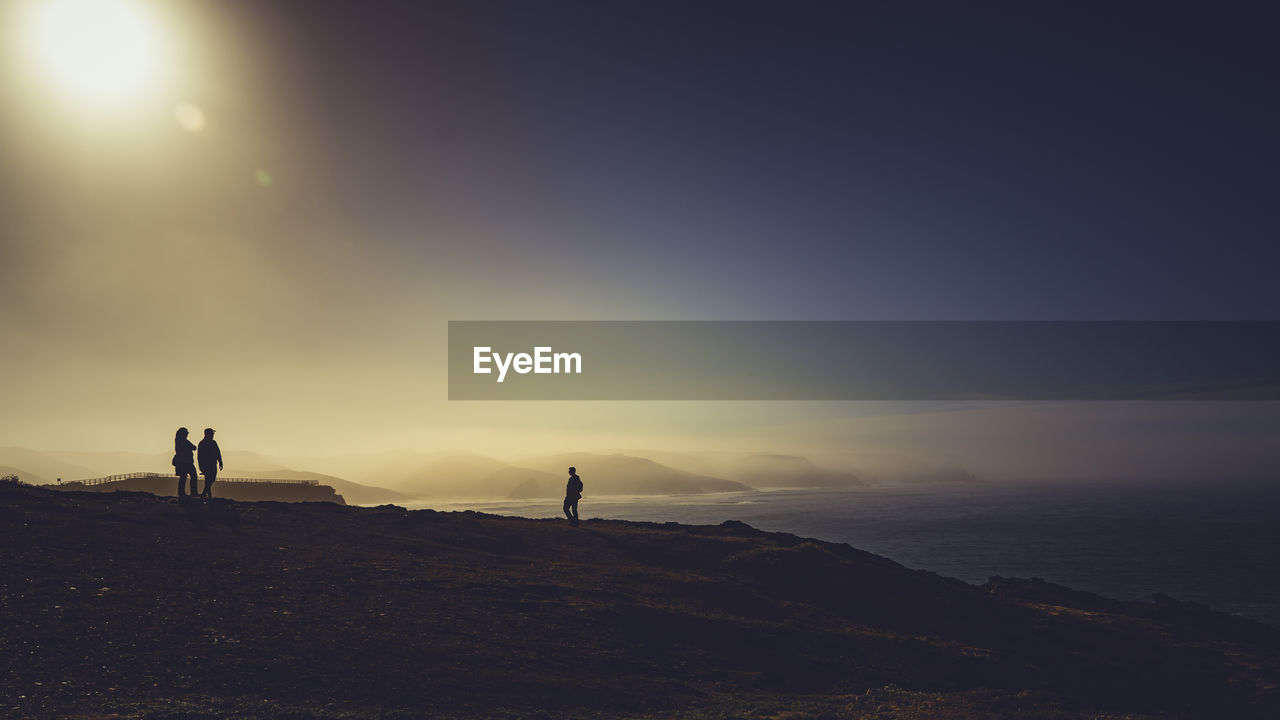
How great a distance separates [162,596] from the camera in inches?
523

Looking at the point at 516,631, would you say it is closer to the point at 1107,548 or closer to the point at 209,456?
the point at 209,456

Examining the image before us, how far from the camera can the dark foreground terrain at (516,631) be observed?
10.6 m

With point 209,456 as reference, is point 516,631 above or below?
below

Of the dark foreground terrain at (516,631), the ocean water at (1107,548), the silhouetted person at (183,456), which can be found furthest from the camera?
the ocean water at (1107,548)

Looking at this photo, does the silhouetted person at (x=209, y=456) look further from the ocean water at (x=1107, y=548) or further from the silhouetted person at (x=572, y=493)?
the ocean water at (x=1107, y=548)

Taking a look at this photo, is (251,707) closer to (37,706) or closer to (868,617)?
(37,706)

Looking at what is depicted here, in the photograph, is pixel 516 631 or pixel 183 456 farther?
pixel 183 456

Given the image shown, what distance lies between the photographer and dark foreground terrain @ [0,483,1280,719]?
34.9ft

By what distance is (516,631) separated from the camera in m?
14.2

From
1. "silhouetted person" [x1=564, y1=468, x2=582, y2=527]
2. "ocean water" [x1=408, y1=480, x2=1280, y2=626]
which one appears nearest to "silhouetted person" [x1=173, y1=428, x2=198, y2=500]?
"silhouetted person" [x1=564, y1=468, x2=582, y2=527]

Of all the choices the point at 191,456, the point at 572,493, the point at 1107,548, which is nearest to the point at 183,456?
the point at 191,456

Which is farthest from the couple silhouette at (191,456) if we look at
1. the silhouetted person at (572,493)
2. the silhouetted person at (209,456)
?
the silhouetted person at (572,493)

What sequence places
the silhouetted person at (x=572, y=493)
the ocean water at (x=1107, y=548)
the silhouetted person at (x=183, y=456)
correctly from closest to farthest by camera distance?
the silhouetted person at (x=183, y=456) < the silhouetted person at (x=572, y=493) < the ocean water at (x=1107, y=548)

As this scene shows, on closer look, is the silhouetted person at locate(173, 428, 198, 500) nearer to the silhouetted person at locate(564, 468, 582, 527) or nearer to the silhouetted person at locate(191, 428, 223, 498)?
the silhouetted person at locate(191, 428, 223, 498)
